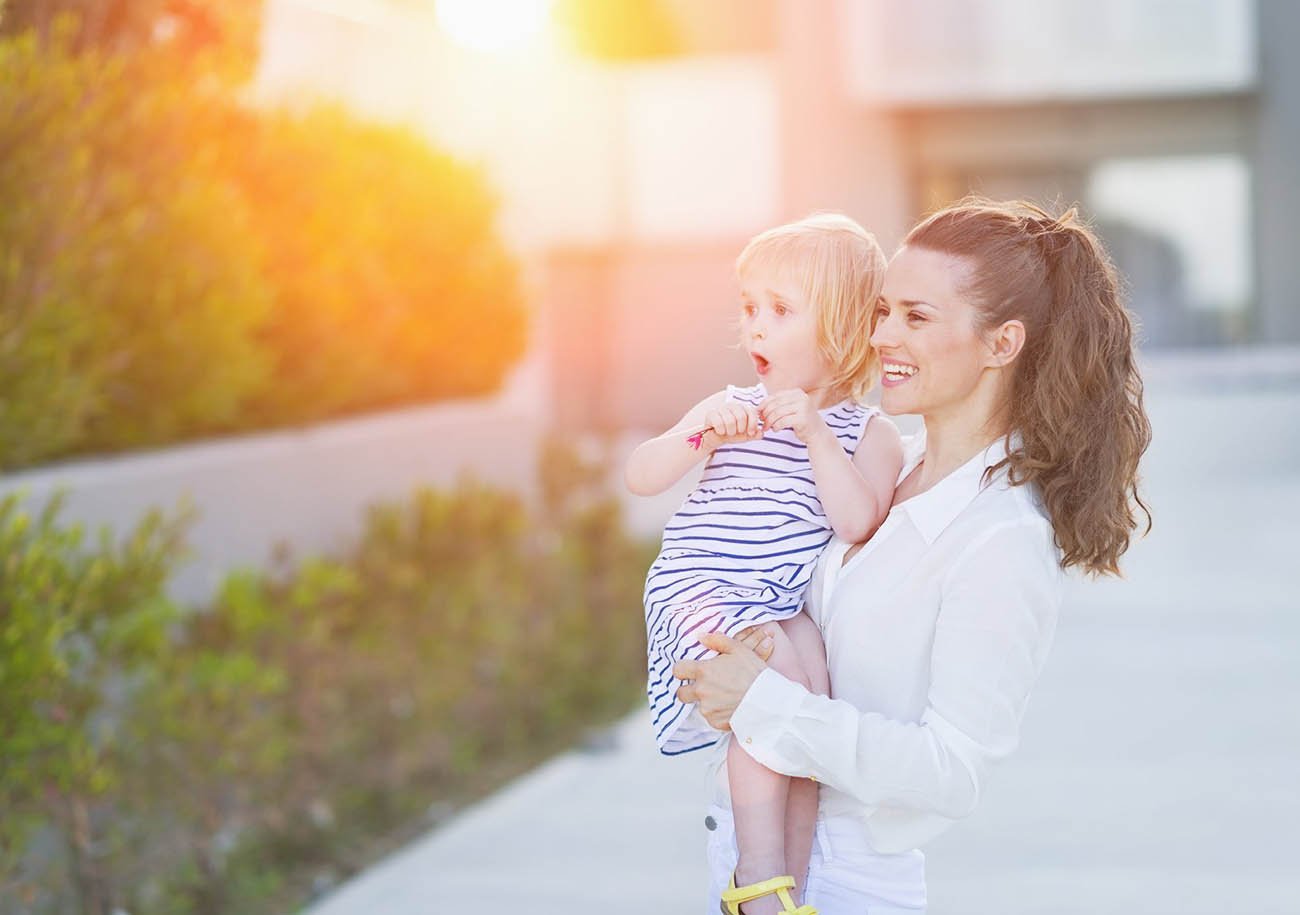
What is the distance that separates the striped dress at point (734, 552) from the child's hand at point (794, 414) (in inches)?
2.3

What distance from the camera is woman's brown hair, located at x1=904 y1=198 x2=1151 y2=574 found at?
2270 millimetres

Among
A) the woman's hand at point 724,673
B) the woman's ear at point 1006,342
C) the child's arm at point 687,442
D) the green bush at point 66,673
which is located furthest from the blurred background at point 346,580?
the woman's ear at point 1006,342

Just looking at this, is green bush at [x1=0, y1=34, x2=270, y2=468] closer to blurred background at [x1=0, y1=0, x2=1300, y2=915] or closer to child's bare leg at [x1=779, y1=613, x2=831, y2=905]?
blurred background at [x1=0, y1=0, x2=1300, y2=915]

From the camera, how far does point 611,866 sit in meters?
4.96

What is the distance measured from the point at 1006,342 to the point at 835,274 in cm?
30

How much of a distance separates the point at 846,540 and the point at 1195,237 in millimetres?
16982

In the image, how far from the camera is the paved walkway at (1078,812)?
4621 mm

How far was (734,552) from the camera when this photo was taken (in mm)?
2420

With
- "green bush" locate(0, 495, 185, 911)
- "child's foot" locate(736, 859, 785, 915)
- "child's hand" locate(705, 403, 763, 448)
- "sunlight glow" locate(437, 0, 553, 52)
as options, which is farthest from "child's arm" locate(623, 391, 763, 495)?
"sunlight glow" locate(437, 0, 553, 52)

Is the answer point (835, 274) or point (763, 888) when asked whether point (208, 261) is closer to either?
point (835, 274)

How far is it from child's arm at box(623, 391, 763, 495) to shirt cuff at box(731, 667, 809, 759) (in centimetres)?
35

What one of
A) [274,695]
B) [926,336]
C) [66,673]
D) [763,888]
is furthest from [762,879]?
[274,695]

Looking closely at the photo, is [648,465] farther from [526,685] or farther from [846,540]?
[526,685]

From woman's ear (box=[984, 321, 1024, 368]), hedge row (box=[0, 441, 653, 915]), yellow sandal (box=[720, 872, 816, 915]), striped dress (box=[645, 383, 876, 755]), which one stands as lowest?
hedge row (box=[0, 441, 653, 915])
